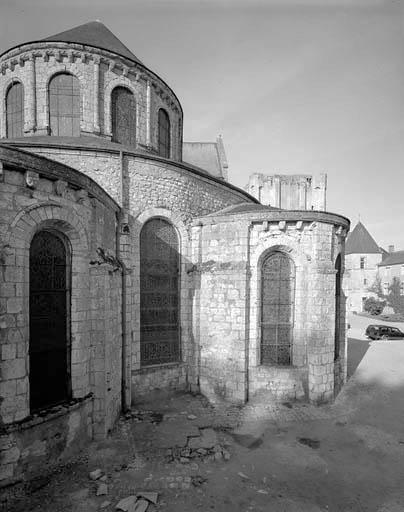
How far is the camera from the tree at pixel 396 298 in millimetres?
31309

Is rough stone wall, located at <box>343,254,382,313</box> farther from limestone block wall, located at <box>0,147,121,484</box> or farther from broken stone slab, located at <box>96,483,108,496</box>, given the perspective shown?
broken stone slab, located at <box>96,483,108,496</box>

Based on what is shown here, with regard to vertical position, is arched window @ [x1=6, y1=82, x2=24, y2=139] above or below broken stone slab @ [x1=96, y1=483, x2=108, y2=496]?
above

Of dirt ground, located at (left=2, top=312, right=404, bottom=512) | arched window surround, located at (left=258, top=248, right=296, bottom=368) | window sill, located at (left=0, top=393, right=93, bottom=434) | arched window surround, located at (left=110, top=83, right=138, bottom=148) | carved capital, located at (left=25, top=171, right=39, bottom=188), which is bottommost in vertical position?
dirt ground, located at (left=2, top=312, right=404, bottom=512)

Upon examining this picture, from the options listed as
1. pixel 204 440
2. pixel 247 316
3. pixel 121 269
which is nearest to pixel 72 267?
pixel 121 269

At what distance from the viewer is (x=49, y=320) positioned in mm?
6113

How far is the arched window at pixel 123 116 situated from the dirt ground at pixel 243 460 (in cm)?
972

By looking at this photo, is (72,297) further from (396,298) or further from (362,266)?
(362,266)

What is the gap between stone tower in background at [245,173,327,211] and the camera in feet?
105

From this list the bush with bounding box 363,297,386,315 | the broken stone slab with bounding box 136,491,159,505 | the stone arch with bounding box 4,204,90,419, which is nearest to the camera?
the broken stone slab with bounding box 136,491,159,505

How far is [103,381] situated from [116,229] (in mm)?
4195

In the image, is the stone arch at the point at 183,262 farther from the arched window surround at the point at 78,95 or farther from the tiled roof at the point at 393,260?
the tiled roof at the point at 393,260

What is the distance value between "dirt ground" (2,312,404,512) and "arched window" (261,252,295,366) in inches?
67.6

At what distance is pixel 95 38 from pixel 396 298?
36433 mm

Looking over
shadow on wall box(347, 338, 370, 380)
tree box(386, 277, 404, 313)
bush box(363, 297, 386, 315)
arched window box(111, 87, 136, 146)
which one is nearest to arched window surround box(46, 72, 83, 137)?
arched window box(111, 87, 136, 146)
